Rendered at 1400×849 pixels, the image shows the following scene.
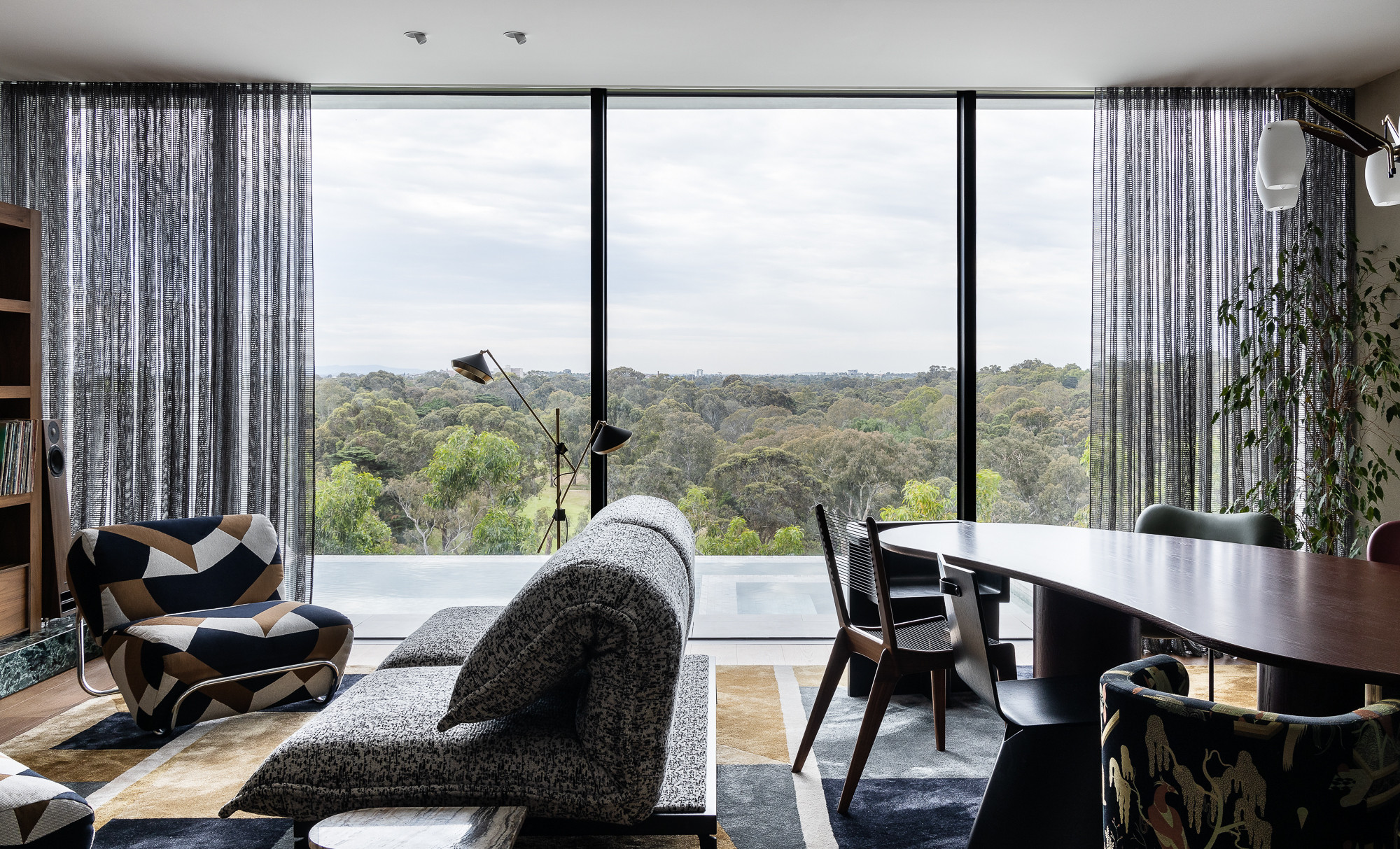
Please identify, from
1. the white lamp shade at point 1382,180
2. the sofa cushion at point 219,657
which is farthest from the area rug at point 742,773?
the white lamp shade at point 1382,180

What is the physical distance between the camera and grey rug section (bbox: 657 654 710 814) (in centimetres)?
179

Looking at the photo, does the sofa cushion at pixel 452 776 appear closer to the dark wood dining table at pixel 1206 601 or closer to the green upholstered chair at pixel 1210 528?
the dark wood dining table at pixel 1206 601

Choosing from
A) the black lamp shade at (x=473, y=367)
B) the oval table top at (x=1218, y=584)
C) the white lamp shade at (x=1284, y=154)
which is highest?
the white lamp shade at (x=1284, y=154)

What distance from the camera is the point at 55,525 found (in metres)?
3.93

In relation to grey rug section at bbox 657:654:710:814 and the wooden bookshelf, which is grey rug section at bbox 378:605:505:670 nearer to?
grey rug section at bbox 657:654:710:814

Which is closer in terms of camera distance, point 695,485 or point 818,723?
point 818,723

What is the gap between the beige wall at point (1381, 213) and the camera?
3.90 meters

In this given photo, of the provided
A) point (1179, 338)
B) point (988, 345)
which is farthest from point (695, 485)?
point (1179, 338)

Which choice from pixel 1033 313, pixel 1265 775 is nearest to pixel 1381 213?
pixel 1033 313

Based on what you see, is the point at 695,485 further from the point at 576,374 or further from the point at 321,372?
the point at 321,372

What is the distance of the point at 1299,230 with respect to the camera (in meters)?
4.11

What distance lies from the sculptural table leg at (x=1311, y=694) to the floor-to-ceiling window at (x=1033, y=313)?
7.90 feet

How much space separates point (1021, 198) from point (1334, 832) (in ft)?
12.0

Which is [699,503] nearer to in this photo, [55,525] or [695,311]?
[695,311]
